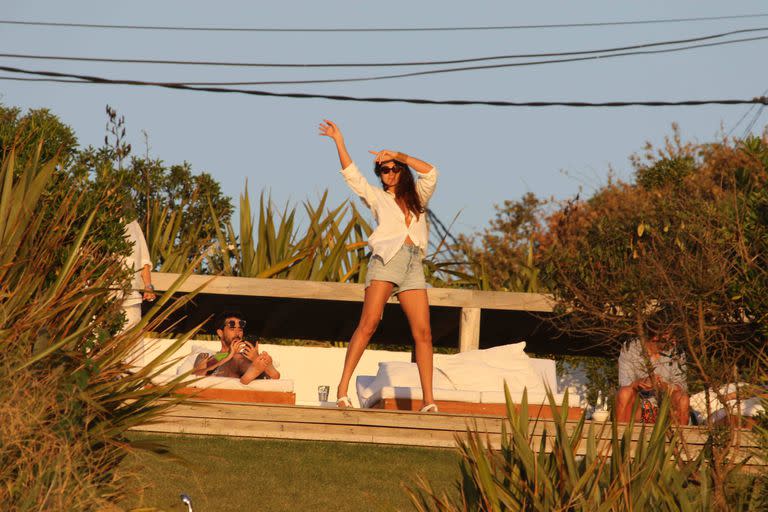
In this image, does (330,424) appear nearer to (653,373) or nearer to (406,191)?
(406,191)

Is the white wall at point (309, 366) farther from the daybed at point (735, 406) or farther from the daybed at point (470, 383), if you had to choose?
the daybed at point (735, 406)

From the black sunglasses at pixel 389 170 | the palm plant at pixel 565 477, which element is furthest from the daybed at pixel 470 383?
the palm plant at pixel 565 477

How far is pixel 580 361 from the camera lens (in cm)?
1590

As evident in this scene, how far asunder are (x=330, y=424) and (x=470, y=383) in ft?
9.28

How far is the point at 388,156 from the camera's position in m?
7.65

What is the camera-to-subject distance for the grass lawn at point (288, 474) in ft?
19.8

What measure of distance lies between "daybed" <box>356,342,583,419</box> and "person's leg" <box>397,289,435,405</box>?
130 centimetres

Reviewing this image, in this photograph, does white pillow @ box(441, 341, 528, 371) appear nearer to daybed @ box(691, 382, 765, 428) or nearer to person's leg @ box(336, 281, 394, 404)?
daybed @ box(691, 382, 765, 428)

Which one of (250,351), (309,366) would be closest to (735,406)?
(250,351)

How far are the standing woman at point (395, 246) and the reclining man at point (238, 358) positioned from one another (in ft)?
5.02

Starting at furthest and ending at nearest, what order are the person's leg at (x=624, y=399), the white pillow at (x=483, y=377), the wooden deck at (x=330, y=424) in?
1. the white pillow at (x=483, y=377)
2. the person's leg at (x=624, y=399)
3. the wooden deck at (x=330, y=424)

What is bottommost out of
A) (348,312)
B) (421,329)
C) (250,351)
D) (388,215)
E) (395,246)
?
(250,351)

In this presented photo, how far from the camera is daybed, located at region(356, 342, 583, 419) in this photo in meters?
9.02

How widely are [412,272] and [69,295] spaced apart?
3.35 metres
